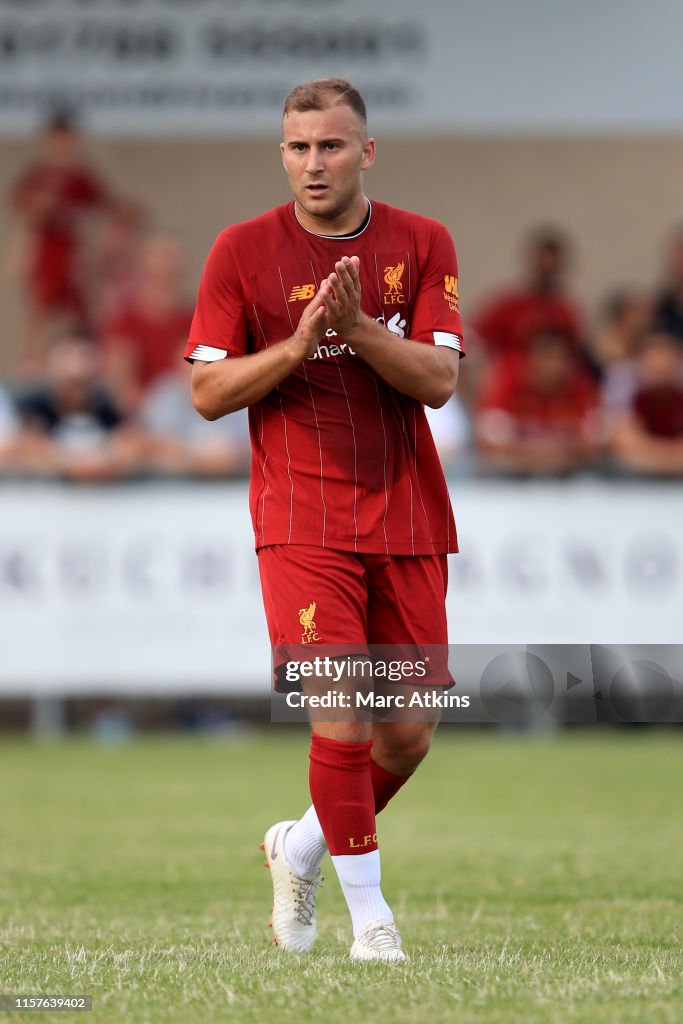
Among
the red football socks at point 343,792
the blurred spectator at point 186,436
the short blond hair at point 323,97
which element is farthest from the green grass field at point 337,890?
Result: the short blond hair at point 323,97

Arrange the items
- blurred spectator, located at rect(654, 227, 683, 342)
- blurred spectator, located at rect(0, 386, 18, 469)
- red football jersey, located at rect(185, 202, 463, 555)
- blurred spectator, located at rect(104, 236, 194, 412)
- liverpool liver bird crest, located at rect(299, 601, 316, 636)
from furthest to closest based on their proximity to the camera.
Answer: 1. blurred spectator, located at rect(654, 227, 683, 342)
2. blurred spectator, located at rect(104, 236, 194, 412)
3. blurred spectator, located at rect(0, 386, 18, 469)
4. red football jersey, located at rect(185, 202, 463, 555)
5. liverpool liver bird crest, located at rect(299, 601, 316, 636)

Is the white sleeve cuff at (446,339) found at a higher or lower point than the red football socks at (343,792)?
higher

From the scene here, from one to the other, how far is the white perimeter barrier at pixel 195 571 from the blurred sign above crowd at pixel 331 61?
212 inches

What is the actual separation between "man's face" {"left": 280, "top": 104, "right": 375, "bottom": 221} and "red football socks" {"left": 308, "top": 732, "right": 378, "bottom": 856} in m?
1.51

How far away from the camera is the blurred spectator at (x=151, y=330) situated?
1443 centimetres

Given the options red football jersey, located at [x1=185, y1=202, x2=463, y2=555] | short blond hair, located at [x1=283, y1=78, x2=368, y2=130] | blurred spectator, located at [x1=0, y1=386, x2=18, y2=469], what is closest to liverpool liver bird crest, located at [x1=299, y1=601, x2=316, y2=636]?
red football jersey, located at [x1=185, y1=202, x2=463, y2=555]

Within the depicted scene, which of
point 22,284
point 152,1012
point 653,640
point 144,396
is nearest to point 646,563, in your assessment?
point 653,640

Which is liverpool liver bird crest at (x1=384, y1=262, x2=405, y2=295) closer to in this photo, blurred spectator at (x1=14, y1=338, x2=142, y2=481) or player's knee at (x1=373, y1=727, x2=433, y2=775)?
player's knee at (x1=373, y1=727, x2=433, y2=775)

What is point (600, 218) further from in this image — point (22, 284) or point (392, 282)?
point (392, 282)

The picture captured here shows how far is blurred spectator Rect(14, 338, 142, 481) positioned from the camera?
43.9 feet

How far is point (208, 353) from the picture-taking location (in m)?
5.25

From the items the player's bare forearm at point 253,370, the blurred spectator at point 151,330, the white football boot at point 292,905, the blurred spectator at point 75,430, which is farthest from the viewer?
the blurred spectator at point 151,330

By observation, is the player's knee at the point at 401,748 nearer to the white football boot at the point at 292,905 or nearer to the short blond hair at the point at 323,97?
the white football boot at the point at 292,905

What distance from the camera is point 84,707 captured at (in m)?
13.8
